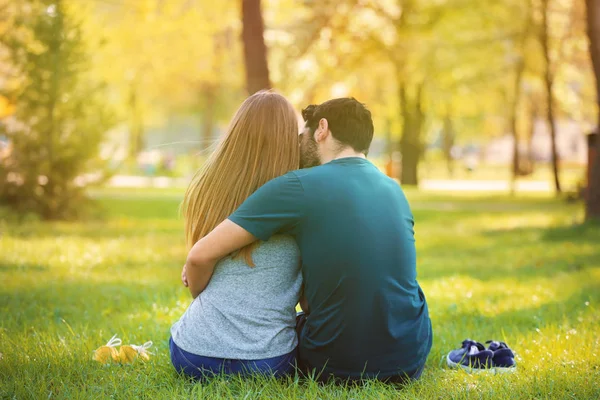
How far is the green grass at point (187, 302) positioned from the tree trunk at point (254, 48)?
2783 millimetres

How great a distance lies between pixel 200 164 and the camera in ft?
41.2

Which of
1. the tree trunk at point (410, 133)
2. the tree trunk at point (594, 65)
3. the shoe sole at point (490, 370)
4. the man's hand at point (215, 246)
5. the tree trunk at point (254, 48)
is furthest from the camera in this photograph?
the tree trunk at point (410, 133)

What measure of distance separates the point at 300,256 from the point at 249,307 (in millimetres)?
379

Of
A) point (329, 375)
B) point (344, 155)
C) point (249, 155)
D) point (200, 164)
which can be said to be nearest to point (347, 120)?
point (344, 155)

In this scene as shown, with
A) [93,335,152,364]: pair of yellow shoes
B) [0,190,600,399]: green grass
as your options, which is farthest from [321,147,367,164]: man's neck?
[93,335,152,364]: pair of yellow shoes

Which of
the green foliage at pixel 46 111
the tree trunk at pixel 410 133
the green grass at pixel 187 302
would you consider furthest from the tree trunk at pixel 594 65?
the tree trunk at pixel 410 133

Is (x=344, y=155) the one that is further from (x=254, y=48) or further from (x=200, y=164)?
(x=200, y=164)

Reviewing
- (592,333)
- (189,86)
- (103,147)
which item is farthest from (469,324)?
(189,86)

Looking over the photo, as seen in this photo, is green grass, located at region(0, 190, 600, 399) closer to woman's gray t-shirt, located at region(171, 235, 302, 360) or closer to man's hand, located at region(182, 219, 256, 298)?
woman's gray t-shirt, located at region(171, 235, 302, 360)

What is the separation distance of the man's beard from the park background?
2.43ft

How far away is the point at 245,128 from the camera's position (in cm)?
385

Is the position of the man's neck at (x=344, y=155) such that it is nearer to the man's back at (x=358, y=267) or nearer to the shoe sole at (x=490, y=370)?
the man's back at (x=358, y=267)

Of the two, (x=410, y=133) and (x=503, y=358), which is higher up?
(x=410, y=133)

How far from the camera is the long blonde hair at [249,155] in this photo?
3.84m
